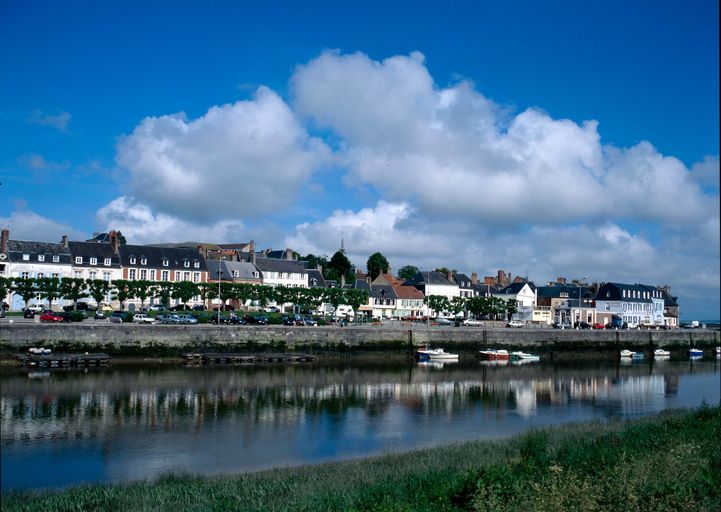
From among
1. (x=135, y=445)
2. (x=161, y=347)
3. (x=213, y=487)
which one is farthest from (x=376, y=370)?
(x=213, y=487)

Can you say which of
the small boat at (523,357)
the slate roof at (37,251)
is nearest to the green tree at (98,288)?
the slate roof at (37,251)

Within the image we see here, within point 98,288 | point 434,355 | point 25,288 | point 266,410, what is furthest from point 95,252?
point 266,410

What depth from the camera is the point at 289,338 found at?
5250cm

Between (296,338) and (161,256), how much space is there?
25927 mm

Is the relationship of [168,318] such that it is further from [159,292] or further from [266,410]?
[266,410]

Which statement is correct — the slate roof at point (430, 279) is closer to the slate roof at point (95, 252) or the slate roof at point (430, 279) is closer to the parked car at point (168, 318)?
the slate roof at point (95, 252)

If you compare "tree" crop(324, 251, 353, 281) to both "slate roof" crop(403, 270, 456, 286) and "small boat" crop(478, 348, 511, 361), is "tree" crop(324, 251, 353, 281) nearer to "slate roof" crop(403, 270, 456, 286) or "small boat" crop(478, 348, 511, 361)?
"slate roof" crop(403, 270, 456, 286)

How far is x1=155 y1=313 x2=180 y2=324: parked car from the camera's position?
2048 inches

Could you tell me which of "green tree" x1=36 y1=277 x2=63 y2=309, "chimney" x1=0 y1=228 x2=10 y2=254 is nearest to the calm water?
"green tree" x1=36 y1=277 x2=63 y2=309

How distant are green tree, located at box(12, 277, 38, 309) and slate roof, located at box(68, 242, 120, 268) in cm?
1108

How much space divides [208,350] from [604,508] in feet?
129

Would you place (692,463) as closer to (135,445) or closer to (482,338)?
(135,445)

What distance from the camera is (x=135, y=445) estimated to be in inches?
A: 890

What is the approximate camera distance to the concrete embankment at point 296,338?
4269 cm
